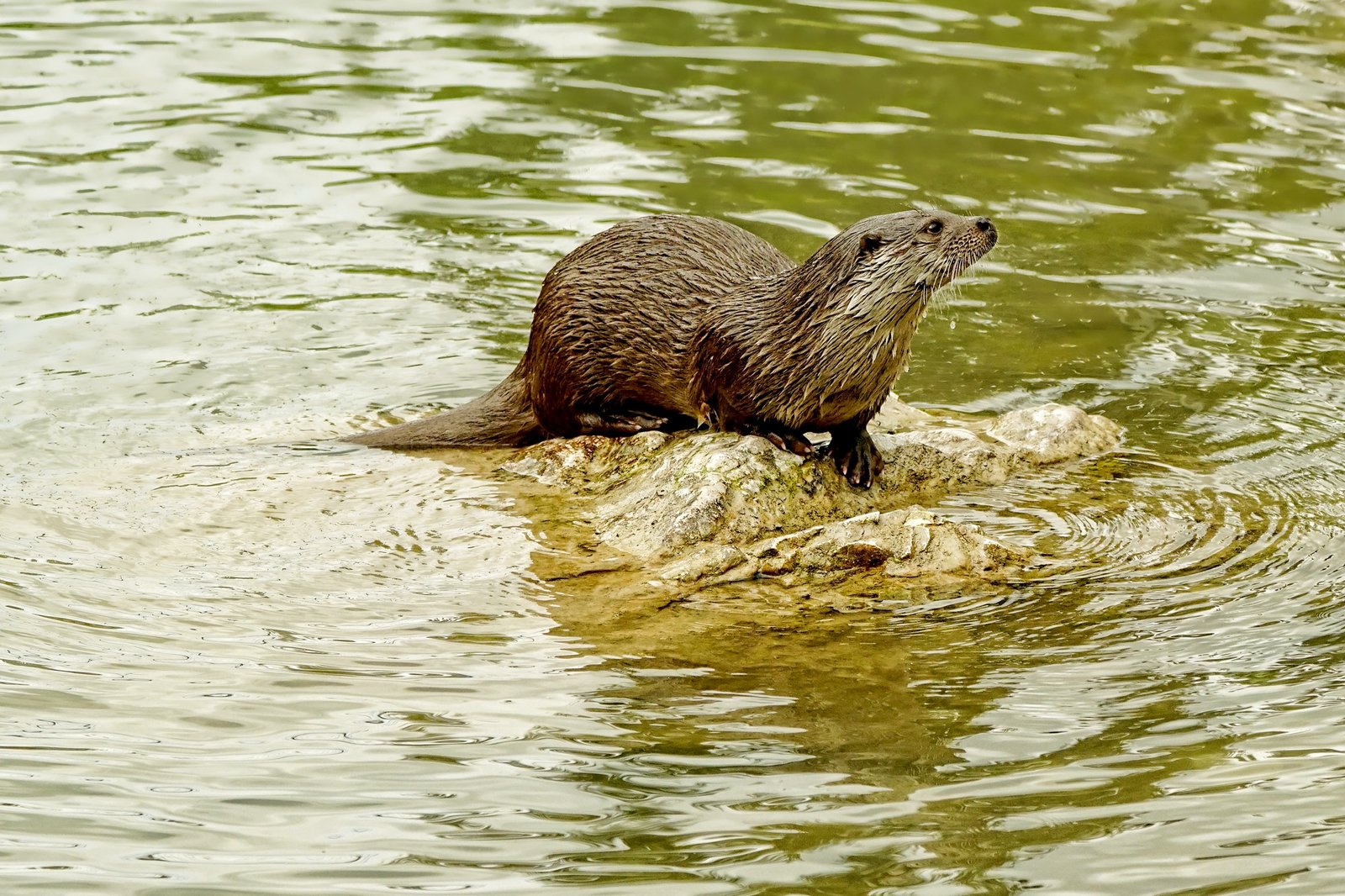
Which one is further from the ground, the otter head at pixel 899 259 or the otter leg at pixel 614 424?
the otter head at pixel 899 259

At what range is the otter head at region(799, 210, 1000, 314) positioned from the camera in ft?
15.1

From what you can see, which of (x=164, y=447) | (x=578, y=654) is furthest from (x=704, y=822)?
(x=164, y=447)

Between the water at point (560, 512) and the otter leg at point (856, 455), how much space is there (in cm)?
24

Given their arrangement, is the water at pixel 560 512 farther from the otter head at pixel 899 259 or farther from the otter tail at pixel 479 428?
the otter head at pixel 899 259

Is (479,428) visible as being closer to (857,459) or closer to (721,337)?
(721,337)

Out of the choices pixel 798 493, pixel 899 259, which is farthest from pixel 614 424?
pixel 899 259

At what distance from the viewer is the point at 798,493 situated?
4.66 metres

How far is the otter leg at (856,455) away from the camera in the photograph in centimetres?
480

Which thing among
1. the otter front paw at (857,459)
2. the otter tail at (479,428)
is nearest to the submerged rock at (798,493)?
the otter front paw at (857,459)

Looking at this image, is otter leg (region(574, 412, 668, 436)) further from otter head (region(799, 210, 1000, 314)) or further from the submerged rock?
otter head (region(799, 210, 1000, 314))

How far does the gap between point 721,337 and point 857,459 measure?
20.3 inches

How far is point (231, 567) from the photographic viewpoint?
4.45m

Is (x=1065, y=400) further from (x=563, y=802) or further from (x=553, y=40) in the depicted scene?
(x=553, y=40)

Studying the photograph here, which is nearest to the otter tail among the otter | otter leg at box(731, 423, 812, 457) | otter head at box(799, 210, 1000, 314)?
the otter
